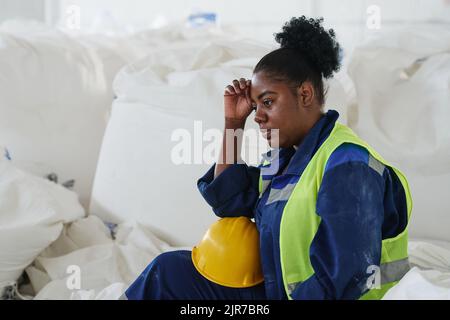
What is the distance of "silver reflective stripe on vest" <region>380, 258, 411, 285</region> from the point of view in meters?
0.98

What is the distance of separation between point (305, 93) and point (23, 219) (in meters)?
0.78

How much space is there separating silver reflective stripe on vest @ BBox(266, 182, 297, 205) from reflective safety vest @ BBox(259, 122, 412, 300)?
0.04 m

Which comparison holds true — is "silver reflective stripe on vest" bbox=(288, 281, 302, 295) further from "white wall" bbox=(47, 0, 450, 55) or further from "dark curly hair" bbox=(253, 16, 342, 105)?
"white wall" bbox=(47, 0, 450, 55)

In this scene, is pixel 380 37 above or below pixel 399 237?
above

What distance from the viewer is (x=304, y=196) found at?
0.97 metres

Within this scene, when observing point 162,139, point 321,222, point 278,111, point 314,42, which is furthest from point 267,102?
point 162,139

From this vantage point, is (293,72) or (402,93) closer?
(293,72)

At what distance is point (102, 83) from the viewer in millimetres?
2109

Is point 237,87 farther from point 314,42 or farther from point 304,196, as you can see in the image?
point 304,196

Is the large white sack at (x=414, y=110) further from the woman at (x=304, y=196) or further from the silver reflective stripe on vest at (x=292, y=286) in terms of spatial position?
the silver reflective stripe on vest at (x=292, y=286)

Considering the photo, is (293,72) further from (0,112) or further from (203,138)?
(0,112)

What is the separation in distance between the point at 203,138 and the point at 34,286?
541mm

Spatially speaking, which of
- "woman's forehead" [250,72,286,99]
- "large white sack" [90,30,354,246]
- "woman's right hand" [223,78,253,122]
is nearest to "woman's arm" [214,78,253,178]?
"woman's right hand" [223,78,253,122]
